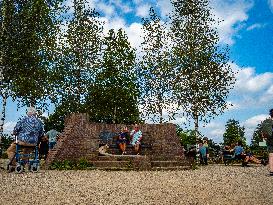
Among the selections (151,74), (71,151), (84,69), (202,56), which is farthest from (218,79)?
(71,151)

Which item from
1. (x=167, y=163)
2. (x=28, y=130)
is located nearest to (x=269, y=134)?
(x=167, y=163)

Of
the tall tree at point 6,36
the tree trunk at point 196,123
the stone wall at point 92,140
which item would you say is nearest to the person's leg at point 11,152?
the stone wall at point 92,140

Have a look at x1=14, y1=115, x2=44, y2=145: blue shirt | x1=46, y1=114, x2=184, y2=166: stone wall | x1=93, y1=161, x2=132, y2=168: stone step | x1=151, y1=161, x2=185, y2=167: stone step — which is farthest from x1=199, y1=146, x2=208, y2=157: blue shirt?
x1=14, y1=115, x2=44, y2=145: blue shirt

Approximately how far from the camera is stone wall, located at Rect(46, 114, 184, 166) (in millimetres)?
15812

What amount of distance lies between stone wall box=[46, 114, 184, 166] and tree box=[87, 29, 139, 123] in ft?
66.3

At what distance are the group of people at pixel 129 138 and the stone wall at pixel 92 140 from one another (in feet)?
2.02

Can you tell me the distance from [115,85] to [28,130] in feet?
95.5

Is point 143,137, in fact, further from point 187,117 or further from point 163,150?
point 187,117

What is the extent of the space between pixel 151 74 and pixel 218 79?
21.6 feet

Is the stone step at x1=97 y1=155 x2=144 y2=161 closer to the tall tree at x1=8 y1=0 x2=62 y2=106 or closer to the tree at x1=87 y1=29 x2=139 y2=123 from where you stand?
the tall tree at x1=8 y1=0 x2=62 y2=106

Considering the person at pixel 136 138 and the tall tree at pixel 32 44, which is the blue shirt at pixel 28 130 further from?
the tall tree at pixel 32 44

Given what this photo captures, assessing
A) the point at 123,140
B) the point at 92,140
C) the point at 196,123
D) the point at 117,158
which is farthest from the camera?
the point at 196,123

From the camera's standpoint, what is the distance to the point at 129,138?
61.2 feet

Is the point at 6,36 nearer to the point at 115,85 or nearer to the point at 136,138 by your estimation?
the point at 136,138
